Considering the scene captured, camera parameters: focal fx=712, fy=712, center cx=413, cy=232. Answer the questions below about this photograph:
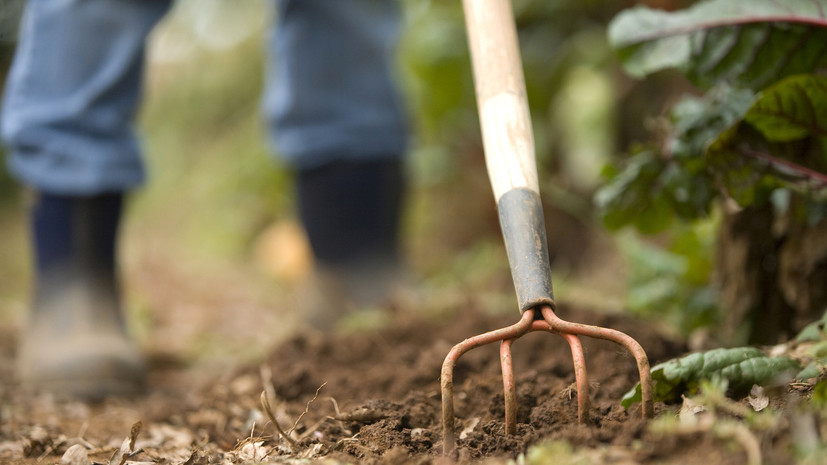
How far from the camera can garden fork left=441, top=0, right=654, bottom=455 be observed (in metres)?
1.05

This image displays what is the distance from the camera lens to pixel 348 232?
2818 millimetres

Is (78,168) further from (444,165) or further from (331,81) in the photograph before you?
(444,165)

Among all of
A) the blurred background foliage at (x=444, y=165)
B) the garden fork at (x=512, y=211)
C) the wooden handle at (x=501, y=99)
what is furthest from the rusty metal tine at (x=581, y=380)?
the blurred background foliage at (x=444, y=165)

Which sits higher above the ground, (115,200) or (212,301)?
(115,200)

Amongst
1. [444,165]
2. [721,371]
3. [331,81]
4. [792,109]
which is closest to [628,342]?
[721,371]

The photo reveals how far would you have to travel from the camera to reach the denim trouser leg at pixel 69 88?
2.04 m

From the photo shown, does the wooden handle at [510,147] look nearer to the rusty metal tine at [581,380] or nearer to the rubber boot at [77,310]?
the rusty metal tine at [581,380]

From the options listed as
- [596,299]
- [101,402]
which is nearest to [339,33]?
[596,299]

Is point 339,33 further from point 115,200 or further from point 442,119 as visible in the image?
point 442,119

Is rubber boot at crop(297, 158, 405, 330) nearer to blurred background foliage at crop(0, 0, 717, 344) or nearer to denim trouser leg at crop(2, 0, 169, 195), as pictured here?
blurred background foliage at crop(0, 0, 717, 344)

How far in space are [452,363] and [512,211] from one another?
11.1 inches

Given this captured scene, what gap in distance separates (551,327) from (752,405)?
0.36 metres

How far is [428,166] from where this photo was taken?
4.16 metres

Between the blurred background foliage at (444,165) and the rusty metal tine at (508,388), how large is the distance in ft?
2.84
